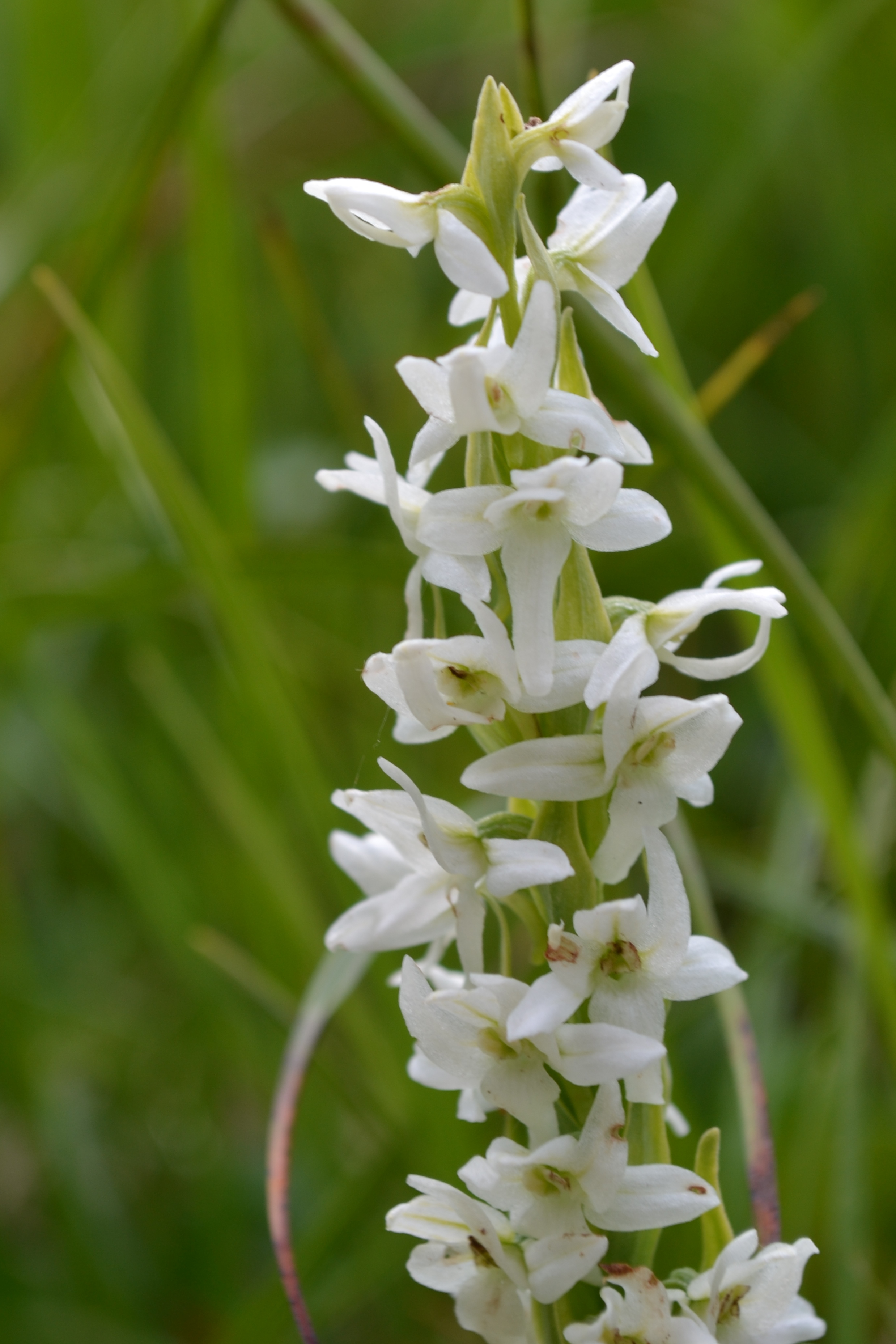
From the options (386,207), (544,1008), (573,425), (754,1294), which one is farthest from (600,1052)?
(386,207)

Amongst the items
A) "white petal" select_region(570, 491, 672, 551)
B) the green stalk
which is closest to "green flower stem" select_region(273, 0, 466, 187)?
the green stalk

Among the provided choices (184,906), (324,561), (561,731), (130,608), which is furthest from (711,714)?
(184,906)

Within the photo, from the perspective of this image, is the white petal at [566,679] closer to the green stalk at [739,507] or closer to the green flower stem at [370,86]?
the green stalk at [739,507]

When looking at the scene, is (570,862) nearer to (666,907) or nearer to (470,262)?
(666,907)

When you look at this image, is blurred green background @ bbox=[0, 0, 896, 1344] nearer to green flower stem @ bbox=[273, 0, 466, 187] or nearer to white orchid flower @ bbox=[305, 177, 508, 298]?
green flower stem @ bbox=[273, 0, 466, 187]

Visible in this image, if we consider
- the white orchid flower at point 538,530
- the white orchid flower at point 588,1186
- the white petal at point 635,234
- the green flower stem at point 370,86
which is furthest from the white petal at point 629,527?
the green flower stem at point 370,86

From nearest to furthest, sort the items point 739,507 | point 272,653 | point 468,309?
point 468,309 → point 739,507 → point 272,653
